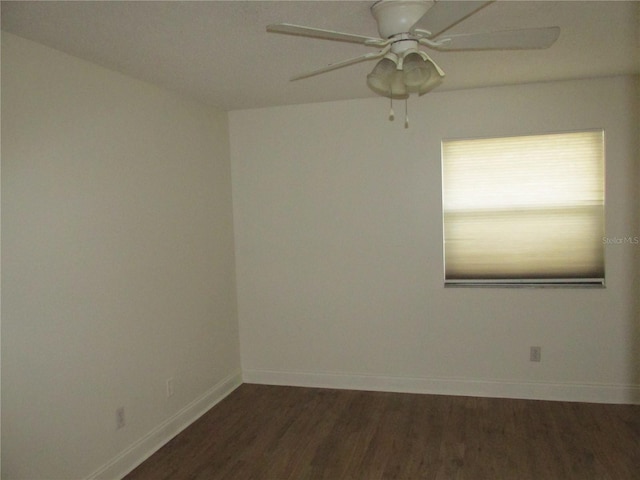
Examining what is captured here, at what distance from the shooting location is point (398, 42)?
188 centimetres

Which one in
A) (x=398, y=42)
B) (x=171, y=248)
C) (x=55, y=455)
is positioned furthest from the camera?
(x=171, y=248)

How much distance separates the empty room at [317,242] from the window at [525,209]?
0.02 meters

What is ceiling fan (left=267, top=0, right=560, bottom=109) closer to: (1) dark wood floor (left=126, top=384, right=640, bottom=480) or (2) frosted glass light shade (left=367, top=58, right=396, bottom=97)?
(2) frosted glass light shade (left=367, top=58, right=396, bottom=97)

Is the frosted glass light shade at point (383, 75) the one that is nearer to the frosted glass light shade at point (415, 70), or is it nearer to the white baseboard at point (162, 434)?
the frosted glass light shade at point (415, 70)

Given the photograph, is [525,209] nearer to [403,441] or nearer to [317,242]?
[317,242]

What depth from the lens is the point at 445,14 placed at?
63.9 inches

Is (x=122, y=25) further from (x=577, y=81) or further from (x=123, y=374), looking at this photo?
(x=577, y=81)

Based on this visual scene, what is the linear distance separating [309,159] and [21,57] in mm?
2254

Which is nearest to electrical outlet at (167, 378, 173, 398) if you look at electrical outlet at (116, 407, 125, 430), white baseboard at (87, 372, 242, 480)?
white baseboard at (87, 372, 242, 480)

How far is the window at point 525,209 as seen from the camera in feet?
12.0

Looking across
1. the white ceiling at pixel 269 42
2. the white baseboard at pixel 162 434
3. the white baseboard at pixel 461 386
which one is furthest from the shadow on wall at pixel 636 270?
the white baseboard at pixel 162 434

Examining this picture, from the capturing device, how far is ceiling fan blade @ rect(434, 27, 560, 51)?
5.85 feet

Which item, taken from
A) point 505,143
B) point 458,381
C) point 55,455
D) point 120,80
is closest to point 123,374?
point 55,455

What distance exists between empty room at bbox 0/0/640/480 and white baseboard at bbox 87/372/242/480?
0.02m
